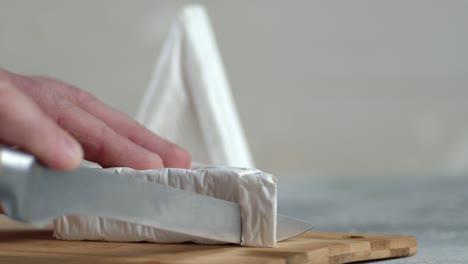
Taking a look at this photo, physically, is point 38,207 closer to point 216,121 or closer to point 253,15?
point 216,121

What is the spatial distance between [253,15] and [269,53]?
0.19m

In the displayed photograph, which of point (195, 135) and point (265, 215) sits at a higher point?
point (195, 135)

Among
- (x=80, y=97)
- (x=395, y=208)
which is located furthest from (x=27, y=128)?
(x=395, y=208)

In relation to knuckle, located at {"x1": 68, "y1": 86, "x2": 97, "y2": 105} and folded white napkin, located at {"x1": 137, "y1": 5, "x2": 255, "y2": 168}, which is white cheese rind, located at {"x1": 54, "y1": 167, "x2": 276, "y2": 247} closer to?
knuckle, located at {"x1": 68, "y1": 86, "x2": 97, "y2": 105}

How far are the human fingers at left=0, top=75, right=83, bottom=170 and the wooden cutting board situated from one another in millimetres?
147

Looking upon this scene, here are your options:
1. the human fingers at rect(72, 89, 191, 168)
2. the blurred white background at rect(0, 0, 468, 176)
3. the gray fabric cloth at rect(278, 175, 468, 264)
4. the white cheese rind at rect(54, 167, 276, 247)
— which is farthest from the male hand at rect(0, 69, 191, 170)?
the blurred white background at rect(0, 0, 468, 176)

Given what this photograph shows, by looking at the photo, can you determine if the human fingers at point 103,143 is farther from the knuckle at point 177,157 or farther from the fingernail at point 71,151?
the fingernail at point 71,151

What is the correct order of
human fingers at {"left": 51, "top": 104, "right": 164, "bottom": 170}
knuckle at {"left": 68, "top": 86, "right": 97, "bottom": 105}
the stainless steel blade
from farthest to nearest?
knuckle at {"left": 68, "top": 86, "right": 97, "bottom": 105} < human fingers at {"left": 51, "top": 104, "right": 164, "bottom": 170} < the stainless steel blade

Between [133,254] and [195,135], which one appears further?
[195,135]

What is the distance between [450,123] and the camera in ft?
10.7

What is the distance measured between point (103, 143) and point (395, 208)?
81cm

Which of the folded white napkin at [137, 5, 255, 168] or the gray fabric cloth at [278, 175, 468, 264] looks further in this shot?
the folded white napkin at [137, 5, 255, 168]

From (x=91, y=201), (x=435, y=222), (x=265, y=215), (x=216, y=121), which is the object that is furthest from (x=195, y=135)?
(x=91, y=201)

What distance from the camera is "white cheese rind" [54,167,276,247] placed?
819 millimetres
